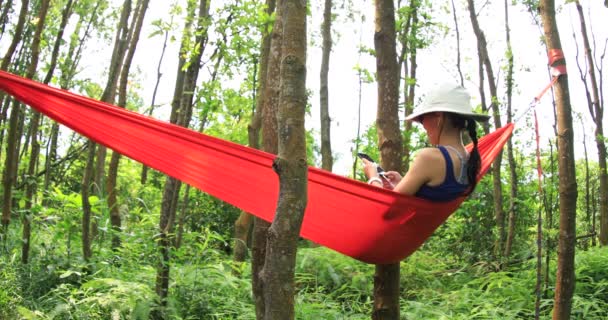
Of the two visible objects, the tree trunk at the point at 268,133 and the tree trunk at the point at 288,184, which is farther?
the tree trunk at the point at 268,133

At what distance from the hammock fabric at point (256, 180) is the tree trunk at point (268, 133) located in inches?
12.1

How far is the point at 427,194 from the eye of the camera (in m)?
1.78

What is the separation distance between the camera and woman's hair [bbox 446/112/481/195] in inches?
70.7

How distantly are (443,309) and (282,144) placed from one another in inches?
83.3

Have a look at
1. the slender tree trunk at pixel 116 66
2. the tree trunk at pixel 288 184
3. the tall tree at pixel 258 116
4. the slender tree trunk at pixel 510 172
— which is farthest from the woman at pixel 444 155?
the slender tree trunk at pixel 510 172

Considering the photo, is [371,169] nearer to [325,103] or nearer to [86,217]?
[86,217]

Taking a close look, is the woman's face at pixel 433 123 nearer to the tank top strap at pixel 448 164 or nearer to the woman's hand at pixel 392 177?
the tank top strap at pixel 448 164

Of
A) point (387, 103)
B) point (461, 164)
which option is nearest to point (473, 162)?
point (461, 164)

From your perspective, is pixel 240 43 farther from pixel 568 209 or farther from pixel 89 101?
pixel 568 209

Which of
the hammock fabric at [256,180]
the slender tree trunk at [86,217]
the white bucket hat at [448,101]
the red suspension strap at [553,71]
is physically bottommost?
the slender tree trunk at [86,217]

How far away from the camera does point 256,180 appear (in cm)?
211

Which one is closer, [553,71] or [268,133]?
[553,71]

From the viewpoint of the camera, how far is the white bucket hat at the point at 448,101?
178 cm

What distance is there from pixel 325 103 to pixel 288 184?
543cm
